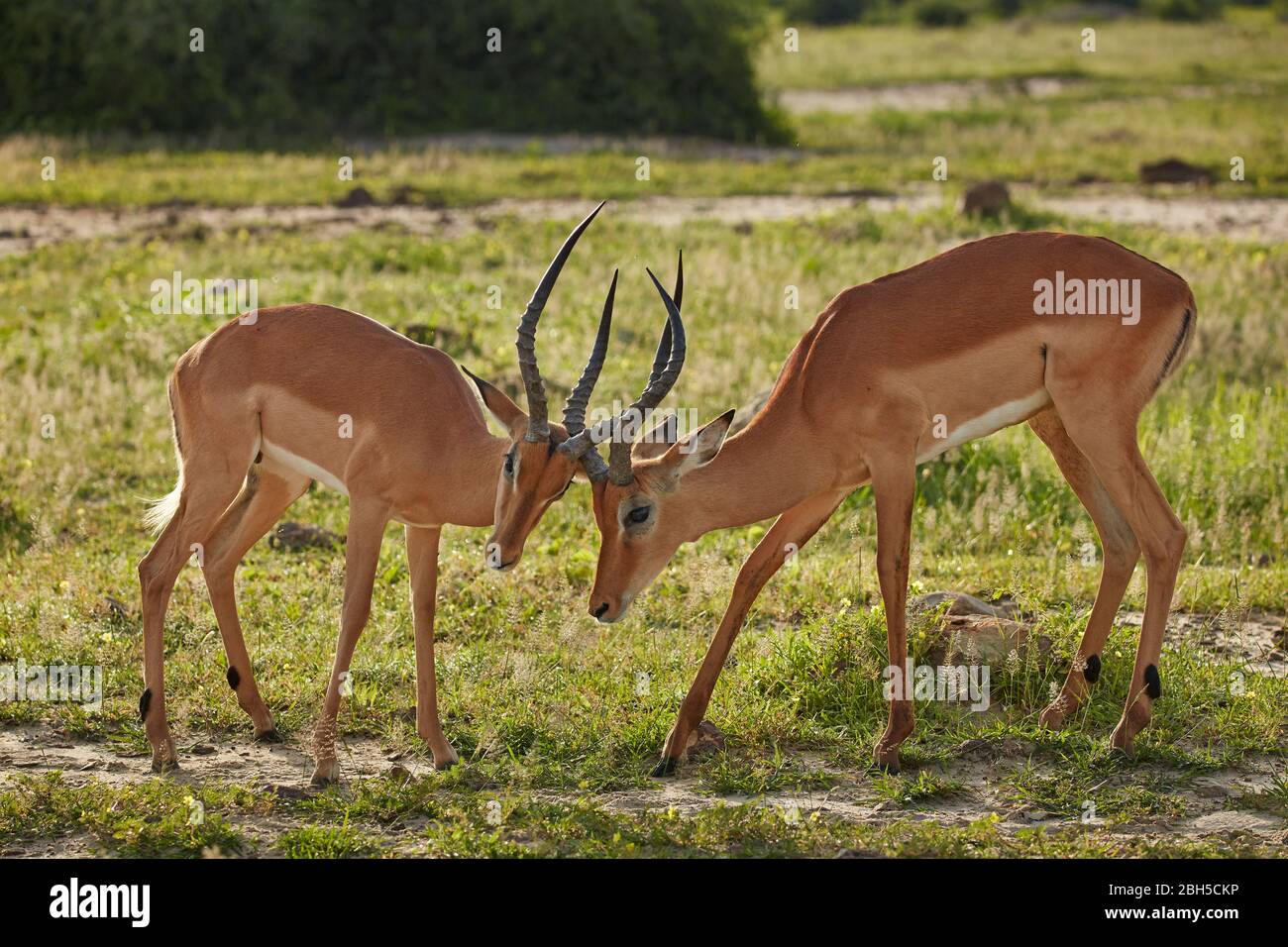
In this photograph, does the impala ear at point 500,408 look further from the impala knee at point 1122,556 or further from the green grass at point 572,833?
the impala knee at point 1122,556

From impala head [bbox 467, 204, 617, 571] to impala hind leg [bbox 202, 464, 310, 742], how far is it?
1.44 m

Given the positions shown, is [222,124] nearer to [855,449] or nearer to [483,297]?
[483,297]

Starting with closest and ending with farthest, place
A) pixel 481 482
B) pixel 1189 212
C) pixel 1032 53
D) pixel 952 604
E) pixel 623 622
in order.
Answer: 1. pixel 481 482
2. pixel 952 604
3. pixel 623 622
4. pixel 1189 212
5. pixel 1032 53

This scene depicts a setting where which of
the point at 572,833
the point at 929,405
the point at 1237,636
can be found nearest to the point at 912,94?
the point at 1237,636

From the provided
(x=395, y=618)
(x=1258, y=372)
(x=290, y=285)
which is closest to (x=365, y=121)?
(x=290, y=285)

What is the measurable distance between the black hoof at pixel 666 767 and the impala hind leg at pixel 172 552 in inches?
75.5

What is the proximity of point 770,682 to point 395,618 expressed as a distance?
193 cm

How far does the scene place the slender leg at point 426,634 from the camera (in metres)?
6.11

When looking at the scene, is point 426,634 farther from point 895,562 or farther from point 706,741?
point 895,562

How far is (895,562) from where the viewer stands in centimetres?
607

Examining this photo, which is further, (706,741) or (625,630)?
(625,630)

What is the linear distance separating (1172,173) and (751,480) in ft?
60.9

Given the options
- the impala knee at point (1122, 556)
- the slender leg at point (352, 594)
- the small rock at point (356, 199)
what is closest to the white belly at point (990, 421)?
the impala knee at point (1122, 556)

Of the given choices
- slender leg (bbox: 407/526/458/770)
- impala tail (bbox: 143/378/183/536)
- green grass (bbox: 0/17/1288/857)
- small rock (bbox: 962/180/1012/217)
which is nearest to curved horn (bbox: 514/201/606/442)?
slender leg (bbox: 407/526/458/770)
